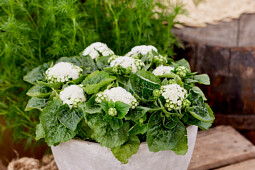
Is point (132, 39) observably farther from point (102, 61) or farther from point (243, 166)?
point (243, 166)

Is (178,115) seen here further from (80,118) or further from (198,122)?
(80,118)

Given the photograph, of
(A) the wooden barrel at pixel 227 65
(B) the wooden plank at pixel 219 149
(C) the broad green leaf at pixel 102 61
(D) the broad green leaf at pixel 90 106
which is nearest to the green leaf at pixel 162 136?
(D) the broad green leaf at pixel 90 106

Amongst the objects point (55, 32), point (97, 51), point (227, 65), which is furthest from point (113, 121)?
point (227, 65)

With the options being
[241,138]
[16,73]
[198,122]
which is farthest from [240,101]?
[16,73]

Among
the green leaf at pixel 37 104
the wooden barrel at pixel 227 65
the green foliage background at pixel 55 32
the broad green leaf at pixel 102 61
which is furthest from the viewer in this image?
the wooden barrel at pixel 227 65

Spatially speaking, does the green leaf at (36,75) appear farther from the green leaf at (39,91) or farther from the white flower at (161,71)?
the white flower at (161,71)

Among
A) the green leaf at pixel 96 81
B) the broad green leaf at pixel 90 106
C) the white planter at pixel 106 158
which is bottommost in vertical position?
the white planter at pixel 106 158

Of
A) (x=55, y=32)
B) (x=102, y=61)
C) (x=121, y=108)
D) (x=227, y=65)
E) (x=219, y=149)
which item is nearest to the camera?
(x=121, y=108)
